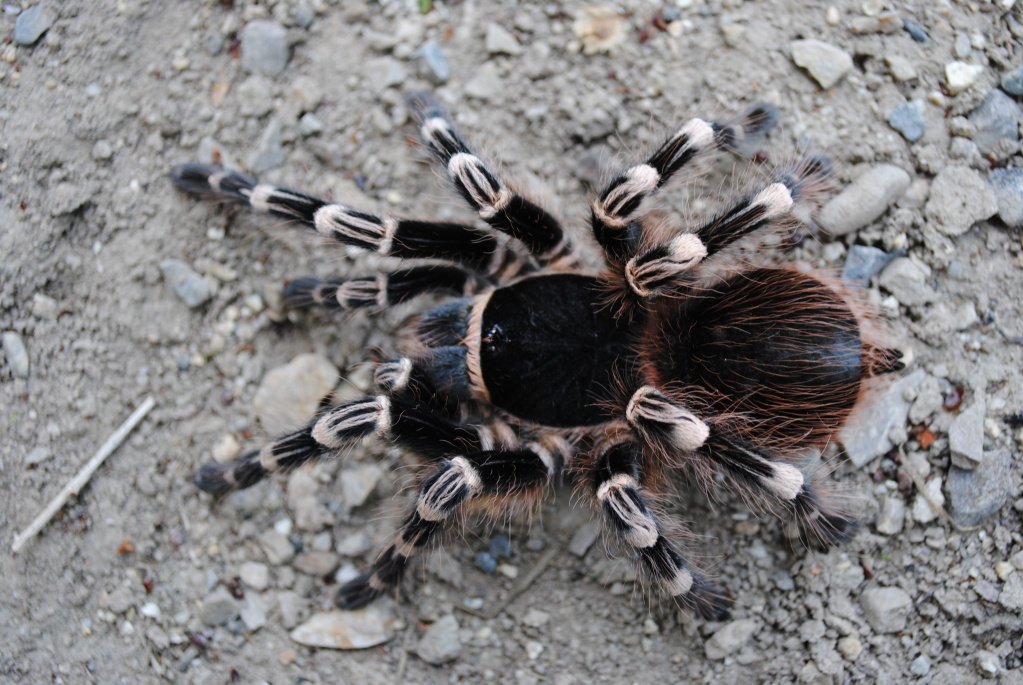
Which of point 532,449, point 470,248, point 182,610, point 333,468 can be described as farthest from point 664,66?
point 182,610

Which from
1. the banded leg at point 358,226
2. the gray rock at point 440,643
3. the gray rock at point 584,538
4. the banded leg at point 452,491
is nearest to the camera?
the banded leg at point 452,491

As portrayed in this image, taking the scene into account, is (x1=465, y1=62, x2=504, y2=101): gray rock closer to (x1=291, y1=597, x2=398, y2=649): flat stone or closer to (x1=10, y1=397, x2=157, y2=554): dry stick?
(x1=10, y1=397, x2=157, y2=554): dry stick

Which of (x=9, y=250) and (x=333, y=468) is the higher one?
(x=9, y=250)

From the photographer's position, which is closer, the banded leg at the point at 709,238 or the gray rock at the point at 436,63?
the banded leg at the point at 709,238

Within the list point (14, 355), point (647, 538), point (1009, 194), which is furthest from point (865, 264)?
point (14, 355)

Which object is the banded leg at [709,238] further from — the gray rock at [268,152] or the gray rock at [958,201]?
the gray rock at [268,152]

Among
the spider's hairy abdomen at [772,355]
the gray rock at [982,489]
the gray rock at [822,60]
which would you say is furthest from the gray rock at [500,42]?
the gray rock at [982,489]

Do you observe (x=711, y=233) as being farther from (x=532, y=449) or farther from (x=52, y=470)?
(x=52, y=470)

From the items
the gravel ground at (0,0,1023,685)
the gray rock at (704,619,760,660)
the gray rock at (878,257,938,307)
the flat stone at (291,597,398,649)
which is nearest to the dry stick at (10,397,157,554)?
the gravel ground at (0,0,1023,685)
